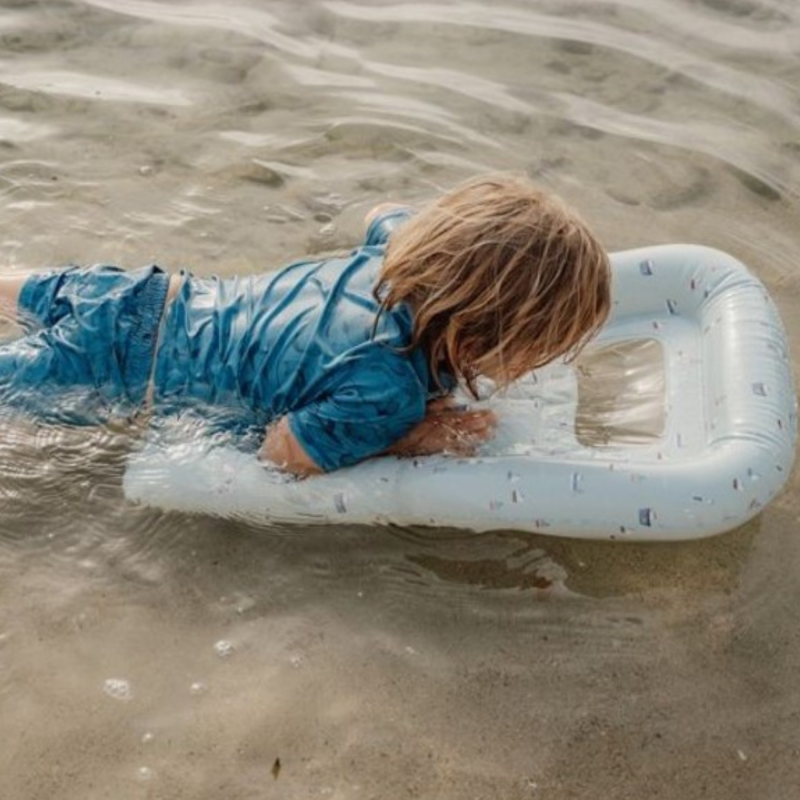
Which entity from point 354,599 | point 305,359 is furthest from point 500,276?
point 354,599

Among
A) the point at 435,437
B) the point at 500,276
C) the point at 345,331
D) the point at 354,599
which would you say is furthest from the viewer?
the point at 435,437

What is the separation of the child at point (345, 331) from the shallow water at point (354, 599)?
0.26 metres

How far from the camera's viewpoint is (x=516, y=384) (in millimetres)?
3203

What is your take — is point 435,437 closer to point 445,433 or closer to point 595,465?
point 445,433

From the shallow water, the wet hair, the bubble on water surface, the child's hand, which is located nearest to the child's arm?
the child's hand

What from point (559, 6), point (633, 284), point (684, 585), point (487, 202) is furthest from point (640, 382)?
point (559, 6)

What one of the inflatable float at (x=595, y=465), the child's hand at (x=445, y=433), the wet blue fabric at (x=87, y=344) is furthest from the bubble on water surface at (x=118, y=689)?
the child's hand at (x=445, y=433)

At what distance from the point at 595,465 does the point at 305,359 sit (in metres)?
0.78

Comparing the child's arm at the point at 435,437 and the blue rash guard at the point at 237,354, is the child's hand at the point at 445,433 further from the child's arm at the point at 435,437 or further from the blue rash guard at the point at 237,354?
the blue rash guard at the point at 237,354

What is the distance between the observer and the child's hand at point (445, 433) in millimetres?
2973

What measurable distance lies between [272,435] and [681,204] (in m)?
2.06

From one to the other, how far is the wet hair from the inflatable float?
37 cm

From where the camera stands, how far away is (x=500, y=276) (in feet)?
8.28

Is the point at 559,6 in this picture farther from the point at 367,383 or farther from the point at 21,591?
the point at 21,591
